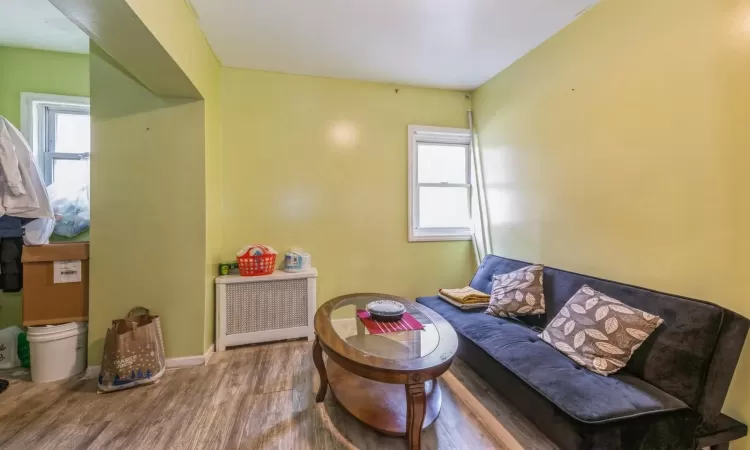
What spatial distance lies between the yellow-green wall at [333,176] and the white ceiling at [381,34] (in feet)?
0.76

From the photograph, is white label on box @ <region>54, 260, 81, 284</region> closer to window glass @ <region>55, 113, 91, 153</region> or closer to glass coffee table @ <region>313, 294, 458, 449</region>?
window glass @ <region>55, 113, 91, 153</region>

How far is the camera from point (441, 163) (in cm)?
340

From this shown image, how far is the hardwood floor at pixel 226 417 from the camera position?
1504 millimetres

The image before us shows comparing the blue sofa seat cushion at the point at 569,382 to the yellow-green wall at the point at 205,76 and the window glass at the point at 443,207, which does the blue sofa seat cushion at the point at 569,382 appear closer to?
the window glass at the point at 443,207

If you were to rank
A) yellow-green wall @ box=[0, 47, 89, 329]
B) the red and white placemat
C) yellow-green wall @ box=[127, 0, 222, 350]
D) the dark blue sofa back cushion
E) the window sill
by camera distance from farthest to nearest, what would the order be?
1. the window sill
2. yellow-green wall @ box=[0, 47, 89, 329]
3. the red and white placemat
4. yellow-green wall @ box=[127, 0, 222, 350]
5. the dark blue sofa back cushion

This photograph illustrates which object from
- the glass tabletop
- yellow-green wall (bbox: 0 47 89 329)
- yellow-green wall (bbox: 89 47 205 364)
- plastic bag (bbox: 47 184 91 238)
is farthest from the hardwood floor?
plastic bag (bbox: 47 184 91 238)

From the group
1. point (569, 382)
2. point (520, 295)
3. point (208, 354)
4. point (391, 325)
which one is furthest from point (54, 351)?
point (520, 295)

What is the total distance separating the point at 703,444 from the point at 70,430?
10.1 ft

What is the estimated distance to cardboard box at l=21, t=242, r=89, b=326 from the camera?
6.59ft

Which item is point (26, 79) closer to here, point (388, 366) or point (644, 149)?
point (388, 366)

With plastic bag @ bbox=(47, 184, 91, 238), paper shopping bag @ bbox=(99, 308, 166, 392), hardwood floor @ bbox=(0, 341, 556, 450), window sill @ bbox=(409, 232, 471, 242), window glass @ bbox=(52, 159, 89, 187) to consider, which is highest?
window glass @ bbox=(52, 159, 89, 187)

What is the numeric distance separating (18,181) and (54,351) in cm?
115

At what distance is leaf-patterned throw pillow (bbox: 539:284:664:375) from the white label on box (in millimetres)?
3202

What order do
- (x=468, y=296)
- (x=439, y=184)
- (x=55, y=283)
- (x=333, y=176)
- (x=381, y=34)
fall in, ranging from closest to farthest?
(x=55, y=283)
(x=381, y=34)
(x=468, y=296)
(x=333, y=176)
(x=439, y=184)
